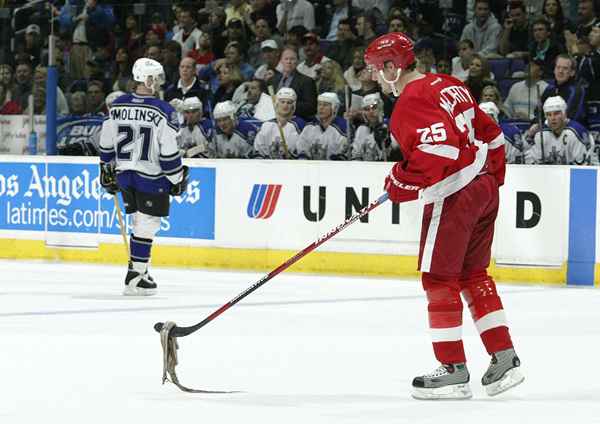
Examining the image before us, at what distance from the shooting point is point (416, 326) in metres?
7.69

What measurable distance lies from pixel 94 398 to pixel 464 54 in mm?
7800

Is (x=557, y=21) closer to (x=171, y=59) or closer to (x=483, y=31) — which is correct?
(x=483, y=31)

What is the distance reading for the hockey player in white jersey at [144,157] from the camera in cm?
930

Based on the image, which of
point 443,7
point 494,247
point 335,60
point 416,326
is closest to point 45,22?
point 335,60

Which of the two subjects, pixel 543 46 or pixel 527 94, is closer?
pixel 527 94

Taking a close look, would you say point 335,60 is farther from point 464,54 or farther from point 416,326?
point 416,326

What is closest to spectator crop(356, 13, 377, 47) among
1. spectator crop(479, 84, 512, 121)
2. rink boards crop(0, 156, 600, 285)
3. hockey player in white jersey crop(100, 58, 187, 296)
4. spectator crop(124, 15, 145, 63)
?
spectator crop(479, 84, 512, 121)

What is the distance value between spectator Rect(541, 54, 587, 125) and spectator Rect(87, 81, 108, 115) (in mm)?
4781

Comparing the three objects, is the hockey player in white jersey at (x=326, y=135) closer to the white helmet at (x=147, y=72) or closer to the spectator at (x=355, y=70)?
the spectator at (x=355, y=70)

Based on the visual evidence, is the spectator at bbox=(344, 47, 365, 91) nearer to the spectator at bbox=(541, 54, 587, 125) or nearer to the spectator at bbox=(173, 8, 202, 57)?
the spectator at bbox=(541, 54, 587, 125)

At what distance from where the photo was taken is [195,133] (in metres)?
12.7

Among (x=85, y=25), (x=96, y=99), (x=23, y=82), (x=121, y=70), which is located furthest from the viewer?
(x=85, y=25)

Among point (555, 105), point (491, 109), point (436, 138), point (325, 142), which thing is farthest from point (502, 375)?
point (325, 142)

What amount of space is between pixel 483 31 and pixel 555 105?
1.59m
